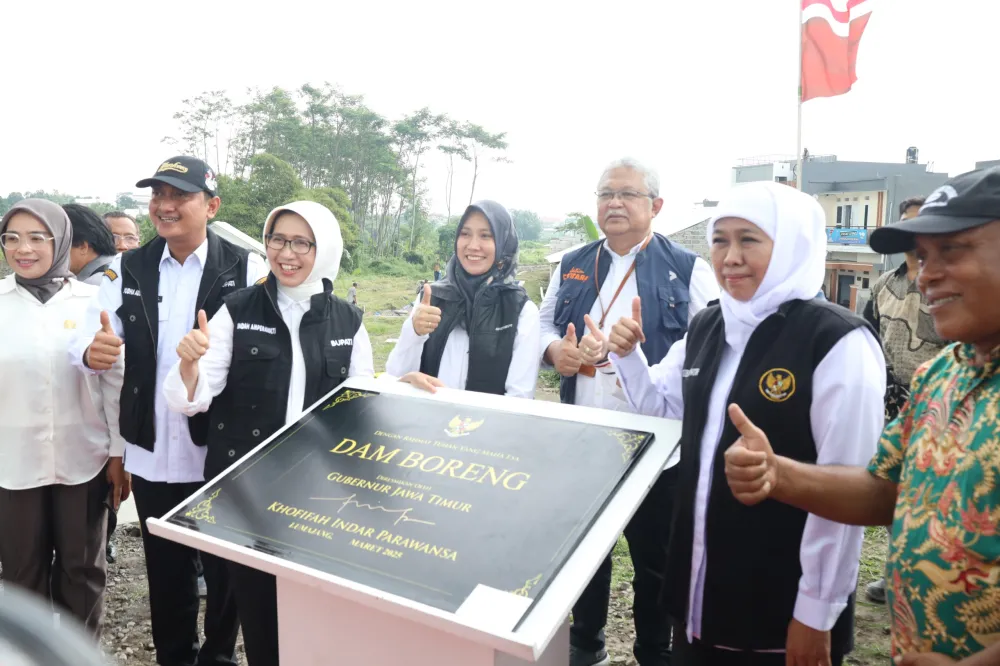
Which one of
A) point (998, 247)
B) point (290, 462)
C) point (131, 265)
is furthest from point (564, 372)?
point (131, 265)

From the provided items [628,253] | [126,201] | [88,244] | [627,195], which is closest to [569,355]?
[628,253]

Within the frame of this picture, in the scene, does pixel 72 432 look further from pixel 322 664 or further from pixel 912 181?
pixel 912 181

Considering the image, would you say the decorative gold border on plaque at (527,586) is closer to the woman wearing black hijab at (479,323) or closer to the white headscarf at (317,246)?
the woman wearing black hijab at (479,323)

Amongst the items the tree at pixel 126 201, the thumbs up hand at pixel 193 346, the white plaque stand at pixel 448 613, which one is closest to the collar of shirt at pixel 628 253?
the white plaque stand at pixel 448 613

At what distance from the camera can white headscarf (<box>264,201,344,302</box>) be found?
233 cm

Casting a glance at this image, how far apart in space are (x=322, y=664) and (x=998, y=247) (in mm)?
1739

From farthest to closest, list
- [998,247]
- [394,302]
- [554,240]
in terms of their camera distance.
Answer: [554,240] → [394,302] → [998,247]

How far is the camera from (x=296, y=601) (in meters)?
1.68

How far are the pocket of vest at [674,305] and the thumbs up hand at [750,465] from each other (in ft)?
4.31

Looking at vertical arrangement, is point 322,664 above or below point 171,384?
below

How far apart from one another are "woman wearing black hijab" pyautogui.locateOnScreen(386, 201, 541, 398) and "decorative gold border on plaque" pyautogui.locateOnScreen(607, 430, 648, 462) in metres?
0.85

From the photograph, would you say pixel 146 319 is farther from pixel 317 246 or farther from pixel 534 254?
pixel 534 254

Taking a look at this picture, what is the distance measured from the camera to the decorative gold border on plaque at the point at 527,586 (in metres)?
1.24

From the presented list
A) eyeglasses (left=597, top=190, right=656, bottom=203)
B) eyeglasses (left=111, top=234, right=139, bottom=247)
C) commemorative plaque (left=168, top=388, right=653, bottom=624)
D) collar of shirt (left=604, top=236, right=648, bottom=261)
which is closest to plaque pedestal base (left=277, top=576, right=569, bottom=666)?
commemorative plaque (left=168, top=388, right=653, bottom=624)
